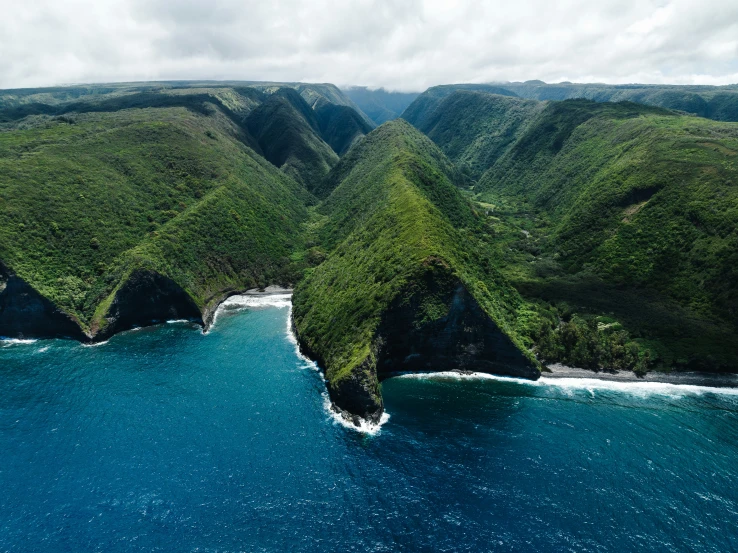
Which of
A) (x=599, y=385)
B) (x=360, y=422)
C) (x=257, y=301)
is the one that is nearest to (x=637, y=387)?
(x=599, y=385)

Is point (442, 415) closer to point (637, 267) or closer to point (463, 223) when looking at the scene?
point (637, 267)

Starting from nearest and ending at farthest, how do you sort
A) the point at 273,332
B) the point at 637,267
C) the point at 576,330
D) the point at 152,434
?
1. the point at 152,434
2. the point at 576,330
3. the point at 273,332
4. the point at 637,267

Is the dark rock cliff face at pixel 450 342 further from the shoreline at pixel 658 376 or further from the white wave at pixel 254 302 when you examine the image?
the white wave at pixel 254 302

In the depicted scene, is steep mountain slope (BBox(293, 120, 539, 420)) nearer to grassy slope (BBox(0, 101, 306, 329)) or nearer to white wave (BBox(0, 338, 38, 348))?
grassy slope (BBox(0, 101, 306, 329))

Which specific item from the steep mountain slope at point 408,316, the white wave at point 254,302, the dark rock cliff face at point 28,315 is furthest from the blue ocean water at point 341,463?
the white wave at point 254,302

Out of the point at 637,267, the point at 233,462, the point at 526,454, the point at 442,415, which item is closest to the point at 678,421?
the point at 526,454
